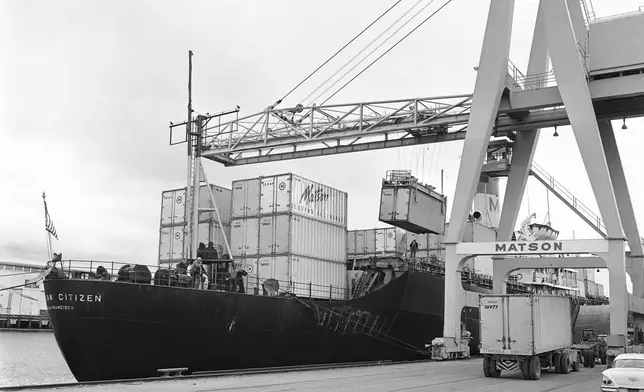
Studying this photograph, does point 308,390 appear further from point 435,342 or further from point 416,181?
point 416,181

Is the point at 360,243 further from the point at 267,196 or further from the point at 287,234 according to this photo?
the point at 287,234

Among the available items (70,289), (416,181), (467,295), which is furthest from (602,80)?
(70,289)

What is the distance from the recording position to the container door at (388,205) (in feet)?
92.2

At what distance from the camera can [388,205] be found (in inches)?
1117

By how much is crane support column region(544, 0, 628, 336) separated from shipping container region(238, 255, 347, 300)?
1121 centimetres

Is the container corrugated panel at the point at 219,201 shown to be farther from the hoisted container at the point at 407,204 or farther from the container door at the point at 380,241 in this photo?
the container door at the point at 380,241

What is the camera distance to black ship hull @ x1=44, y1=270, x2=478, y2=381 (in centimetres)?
1827

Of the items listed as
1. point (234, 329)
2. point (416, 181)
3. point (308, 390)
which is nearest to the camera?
point (308, 390)

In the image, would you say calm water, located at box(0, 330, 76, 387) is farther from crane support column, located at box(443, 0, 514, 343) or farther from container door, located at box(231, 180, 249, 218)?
crane support column, located at box(443, 0, 514, 343)

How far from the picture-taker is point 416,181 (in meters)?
29.5

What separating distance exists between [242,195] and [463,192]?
9295 millimetres

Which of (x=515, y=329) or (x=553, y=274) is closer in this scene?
(x=515, y=329)

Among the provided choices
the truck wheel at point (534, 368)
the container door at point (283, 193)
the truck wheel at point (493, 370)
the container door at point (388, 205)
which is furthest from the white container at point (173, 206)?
the truck wheel at point (534, 368)

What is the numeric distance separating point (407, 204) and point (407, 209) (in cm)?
26
